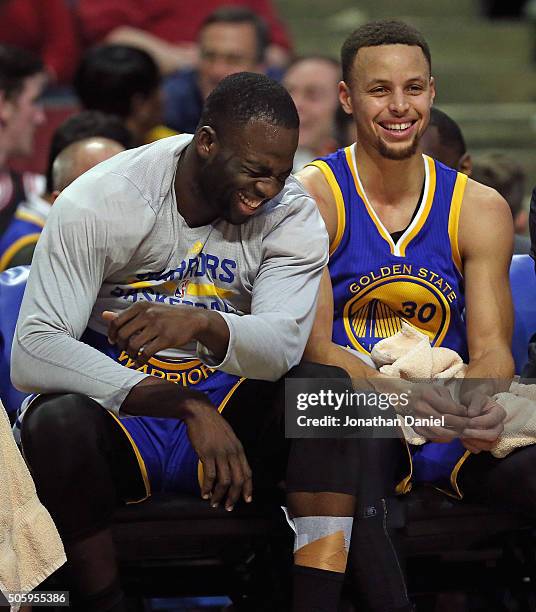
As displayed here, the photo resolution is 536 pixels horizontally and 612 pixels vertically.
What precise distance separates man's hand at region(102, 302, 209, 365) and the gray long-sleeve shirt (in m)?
0.12

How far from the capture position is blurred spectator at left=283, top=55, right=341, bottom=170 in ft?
17.0

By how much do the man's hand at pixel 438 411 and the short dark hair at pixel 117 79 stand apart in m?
2.34

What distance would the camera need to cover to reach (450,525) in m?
2.82

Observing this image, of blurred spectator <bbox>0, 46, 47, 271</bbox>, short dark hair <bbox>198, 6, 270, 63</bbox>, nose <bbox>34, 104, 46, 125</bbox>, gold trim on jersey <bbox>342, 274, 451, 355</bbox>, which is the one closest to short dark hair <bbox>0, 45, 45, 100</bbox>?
blurred spectator <bbox>0, 46, 47, 271</bbox>

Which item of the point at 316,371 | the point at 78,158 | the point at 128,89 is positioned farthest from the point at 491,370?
the point at 128,89

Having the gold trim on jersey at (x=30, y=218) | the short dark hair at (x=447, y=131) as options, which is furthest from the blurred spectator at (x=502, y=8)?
the gold trim on jersey at (x=30, y=218)

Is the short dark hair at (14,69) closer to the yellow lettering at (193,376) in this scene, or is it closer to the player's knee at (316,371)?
the yellow lettering at (193,376)

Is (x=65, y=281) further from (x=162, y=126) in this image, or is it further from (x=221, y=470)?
(x=162, y=126)

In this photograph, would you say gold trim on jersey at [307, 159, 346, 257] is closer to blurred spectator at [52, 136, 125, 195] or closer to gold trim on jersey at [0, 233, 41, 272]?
blurred spectator at [52, 136, 125, 195]

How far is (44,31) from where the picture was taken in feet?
18.6

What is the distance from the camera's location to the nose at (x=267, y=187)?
2658 mm

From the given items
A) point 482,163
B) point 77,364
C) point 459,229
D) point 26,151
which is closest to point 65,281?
point 77,364

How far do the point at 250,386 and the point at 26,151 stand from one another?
2594mm

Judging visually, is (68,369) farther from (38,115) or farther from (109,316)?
(38,115)
